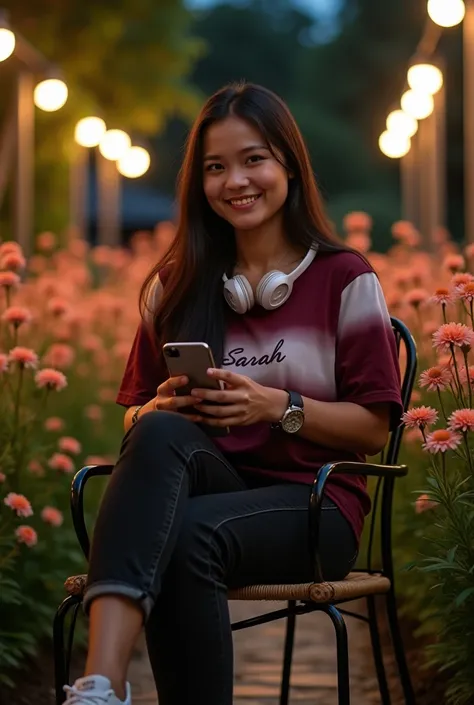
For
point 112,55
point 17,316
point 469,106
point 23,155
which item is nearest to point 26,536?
point 17,316

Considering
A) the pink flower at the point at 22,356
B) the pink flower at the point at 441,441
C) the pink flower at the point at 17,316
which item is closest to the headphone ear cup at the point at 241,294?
the pink flower at the point at 441,441

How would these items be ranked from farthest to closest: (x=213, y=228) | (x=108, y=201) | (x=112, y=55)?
(x=112, y=55), (x=108, y=201), (x=213, y=228)

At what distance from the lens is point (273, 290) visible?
3.02 m

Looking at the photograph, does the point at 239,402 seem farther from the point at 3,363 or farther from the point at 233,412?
the point at 3,363

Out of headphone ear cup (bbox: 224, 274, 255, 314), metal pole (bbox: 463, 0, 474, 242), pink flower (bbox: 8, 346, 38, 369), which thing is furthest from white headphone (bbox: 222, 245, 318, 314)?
metal pole (bbox: 463, 0, 474, 242)

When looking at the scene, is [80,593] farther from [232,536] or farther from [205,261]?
[205,261]

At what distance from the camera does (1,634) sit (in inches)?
136

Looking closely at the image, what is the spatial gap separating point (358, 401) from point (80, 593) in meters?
0.70

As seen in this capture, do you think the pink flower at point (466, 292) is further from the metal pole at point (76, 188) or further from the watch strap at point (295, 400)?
the metal pole at point (76, 188)

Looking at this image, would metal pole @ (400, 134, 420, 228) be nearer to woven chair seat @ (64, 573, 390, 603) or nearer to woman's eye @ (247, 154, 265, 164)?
woman's eye @ (247, 154, 265, 164)

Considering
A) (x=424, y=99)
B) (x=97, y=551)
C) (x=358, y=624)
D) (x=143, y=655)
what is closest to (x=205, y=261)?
(x=97, y=551)

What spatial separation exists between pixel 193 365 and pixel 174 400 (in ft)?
0.31

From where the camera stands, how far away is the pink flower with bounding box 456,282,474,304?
2.99m

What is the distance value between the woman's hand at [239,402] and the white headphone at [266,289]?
0.29m
